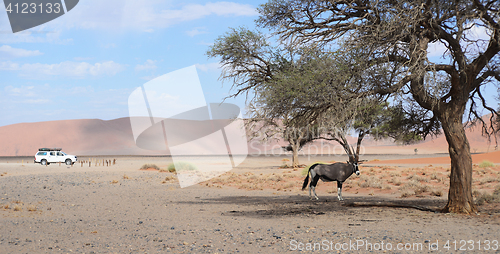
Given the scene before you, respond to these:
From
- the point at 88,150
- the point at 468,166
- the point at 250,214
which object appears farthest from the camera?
the point at 88,150

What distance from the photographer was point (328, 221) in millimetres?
10430

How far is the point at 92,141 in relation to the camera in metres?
148

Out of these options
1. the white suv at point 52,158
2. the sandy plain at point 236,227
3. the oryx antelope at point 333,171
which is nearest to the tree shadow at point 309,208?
the sandy plain at point 236,227

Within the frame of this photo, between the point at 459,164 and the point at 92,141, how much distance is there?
153686 millimetres

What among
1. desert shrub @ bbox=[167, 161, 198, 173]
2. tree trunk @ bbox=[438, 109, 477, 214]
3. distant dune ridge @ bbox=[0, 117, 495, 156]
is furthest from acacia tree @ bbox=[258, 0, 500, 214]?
distant dune ridge @ bbox=[0, 117, 495, 156]

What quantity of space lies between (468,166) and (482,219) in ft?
5.08

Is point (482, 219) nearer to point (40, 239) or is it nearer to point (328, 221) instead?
point (328, 221)

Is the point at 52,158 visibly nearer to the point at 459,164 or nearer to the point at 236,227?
the point at 236,227

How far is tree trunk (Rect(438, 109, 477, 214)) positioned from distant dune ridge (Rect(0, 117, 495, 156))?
11855 cm

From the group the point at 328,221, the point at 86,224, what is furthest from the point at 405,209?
the point at 86,224

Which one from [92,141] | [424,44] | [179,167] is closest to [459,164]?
[424,44]

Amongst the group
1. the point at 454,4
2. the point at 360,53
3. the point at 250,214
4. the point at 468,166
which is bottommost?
the point at 250,214

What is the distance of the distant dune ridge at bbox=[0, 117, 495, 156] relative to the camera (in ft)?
443

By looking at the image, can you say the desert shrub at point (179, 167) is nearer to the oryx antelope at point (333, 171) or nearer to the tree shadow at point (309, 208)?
the tree shadow at point (309, 208)
